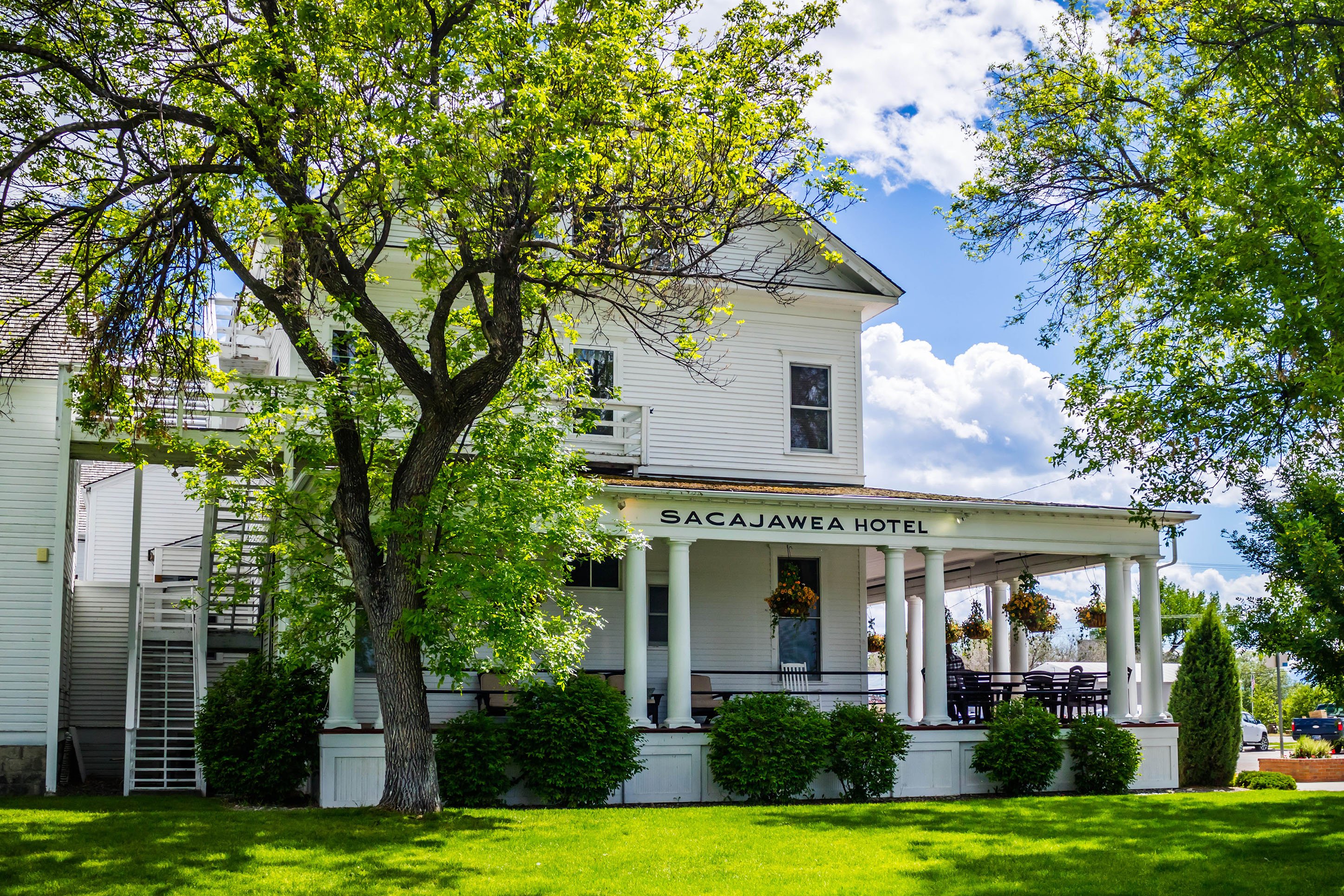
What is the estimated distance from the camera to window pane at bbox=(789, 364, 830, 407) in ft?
73.9

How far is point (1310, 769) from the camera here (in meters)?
27.0

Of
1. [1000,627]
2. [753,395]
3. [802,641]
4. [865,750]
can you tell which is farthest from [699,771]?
[1000,627]

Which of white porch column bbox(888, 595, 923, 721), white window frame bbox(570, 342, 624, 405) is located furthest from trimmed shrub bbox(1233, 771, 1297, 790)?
white window frame bbox(570, 342, 624, 405)

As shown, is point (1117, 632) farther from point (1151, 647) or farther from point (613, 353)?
point (613, 353)

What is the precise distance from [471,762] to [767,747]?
423 centimetres

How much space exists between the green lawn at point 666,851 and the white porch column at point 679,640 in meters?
2.07

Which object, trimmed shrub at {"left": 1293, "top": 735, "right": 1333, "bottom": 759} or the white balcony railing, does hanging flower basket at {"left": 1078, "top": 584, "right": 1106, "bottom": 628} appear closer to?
the white balcony railing

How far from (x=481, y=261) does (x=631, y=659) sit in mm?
6786

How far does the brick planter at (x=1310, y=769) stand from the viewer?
1059 inches

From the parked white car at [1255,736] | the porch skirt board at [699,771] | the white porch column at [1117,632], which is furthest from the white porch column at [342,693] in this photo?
the parked white car at [1255,736]

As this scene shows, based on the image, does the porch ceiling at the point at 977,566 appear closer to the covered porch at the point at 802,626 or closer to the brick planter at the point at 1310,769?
the covered porch at the point at 802,626

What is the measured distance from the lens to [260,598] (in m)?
23.1

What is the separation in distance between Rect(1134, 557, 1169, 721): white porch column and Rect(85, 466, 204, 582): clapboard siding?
64.7ft

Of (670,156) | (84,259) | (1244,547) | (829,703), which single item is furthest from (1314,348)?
(84,259)
